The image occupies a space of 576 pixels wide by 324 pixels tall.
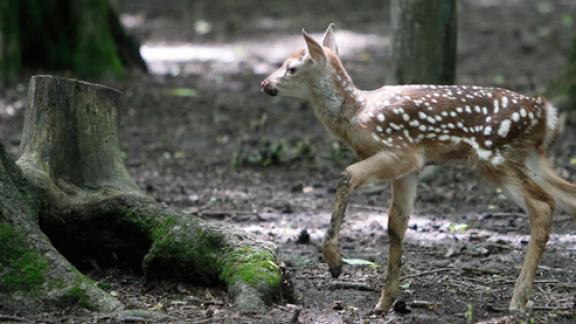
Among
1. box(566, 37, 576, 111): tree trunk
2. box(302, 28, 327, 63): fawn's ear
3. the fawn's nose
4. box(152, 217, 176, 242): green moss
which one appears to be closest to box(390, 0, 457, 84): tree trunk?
box(566, 37, 576, 111): tree trunk

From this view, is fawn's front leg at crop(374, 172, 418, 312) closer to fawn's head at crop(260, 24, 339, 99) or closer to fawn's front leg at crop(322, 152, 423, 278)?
fawn's front leg at crop(322, 152, 423, 278)

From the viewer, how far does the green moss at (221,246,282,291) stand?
497cm

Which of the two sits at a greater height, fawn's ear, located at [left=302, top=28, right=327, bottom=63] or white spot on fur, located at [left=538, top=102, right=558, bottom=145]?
fawn's ear, located at [left=302, top=28, right=327, bottom=63]

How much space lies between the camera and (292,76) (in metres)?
5.57

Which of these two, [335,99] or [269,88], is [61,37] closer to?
[269,88]

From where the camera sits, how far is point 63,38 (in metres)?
12.5

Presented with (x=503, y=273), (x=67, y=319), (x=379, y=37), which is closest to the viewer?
(x=67, y=319)

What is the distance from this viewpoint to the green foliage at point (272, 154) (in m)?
9.44

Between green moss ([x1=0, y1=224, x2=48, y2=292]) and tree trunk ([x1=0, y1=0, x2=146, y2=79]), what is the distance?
7.32m

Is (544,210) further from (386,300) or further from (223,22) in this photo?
(223,22)

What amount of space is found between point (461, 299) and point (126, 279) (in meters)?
2.02

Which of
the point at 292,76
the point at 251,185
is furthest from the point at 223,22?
the point at 292,76

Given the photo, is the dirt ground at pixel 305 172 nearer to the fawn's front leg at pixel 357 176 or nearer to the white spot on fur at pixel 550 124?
the fawn's front leg at pixel 357 176

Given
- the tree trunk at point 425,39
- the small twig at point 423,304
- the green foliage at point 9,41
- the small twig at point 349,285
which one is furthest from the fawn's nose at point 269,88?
the green foliage at point 9,41
